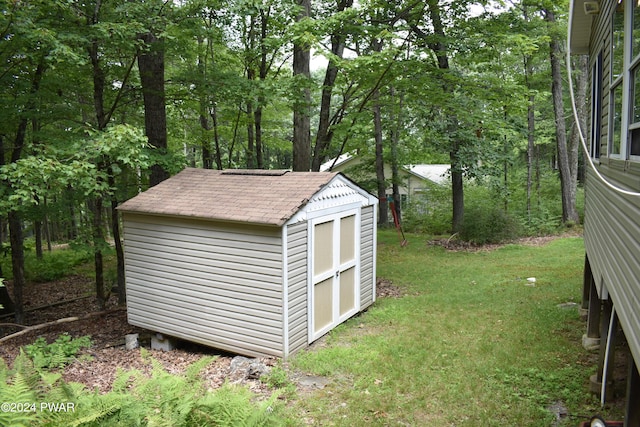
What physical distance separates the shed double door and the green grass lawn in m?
0.31

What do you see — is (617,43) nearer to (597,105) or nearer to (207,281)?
(597,105)

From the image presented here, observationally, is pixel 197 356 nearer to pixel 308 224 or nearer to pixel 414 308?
pixel 308 224

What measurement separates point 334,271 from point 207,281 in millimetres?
2044

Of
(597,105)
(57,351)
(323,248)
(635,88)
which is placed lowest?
(57,351)

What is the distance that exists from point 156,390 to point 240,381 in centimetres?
221

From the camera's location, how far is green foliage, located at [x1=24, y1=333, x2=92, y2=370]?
6645 millimetres

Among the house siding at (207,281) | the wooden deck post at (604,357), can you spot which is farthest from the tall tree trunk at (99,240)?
the wooden deck post at (604,357)

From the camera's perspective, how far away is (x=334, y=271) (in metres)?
7.72

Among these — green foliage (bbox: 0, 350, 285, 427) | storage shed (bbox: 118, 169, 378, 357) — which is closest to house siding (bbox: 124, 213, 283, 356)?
storage shed (bbox: 118, 169, 378, 357)

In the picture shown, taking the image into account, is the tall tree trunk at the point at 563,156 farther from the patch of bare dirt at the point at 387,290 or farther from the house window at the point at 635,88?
the house window at the point at 635,88

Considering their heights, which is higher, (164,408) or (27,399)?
(27,399)

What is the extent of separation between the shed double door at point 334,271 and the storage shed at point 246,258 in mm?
17

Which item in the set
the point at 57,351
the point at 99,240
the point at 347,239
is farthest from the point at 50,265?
the point at 347,239

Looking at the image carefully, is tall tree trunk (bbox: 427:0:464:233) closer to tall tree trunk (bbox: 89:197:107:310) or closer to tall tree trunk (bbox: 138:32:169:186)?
tall tree trunk (bbox: 138:32:169:186)
